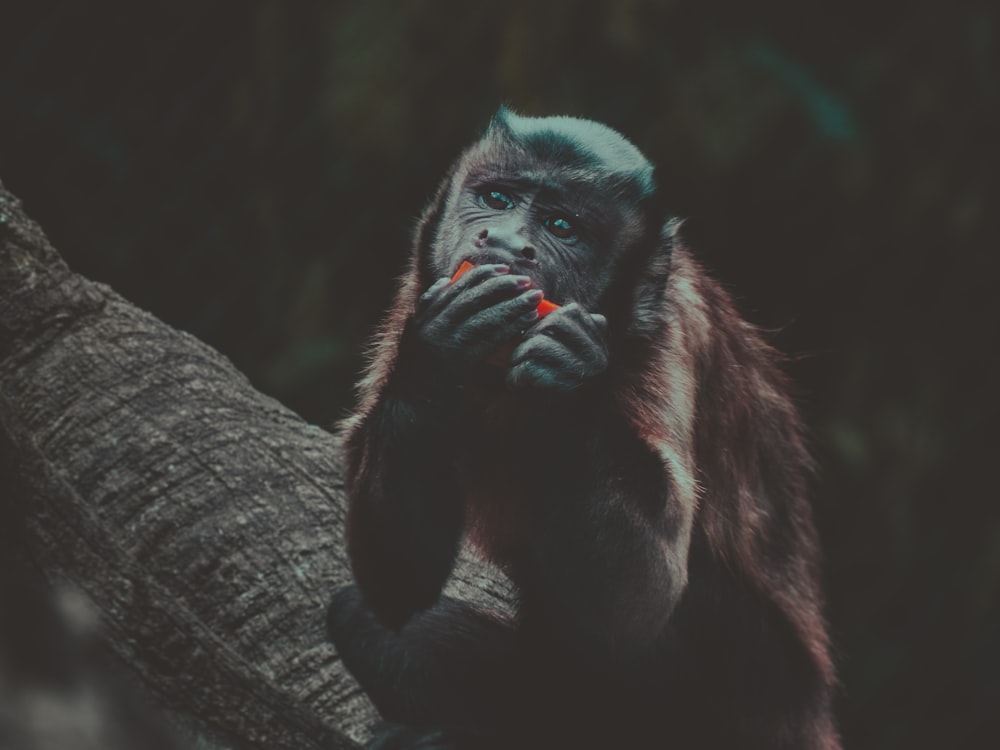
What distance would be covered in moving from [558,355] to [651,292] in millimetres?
466

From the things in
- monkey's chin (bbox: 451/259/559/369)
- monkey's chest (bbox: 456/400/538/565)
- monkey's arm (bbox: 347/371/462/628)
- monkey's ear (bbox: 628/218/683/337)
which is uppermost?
monkey's ear (bbox: 628/218/683/337)

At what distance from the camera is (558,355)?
2.47 metres

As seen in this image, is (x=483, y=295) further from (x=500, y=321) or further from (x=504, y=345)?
(x=504, y=345)

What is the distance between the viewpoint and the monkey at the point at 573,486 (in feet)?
8.36

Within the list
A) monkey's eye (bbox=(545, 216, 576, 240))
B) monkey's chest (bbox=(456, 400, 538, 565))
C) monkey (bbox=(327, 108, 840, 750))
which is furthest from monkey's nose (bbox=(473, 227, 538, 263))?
monkey's chest (bbox=(456, 400, 538, 565))

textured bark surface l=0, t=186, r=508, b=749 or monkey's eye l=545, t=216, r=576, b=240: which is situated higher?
monkey's eye l=545, t=216, r=576, b=240

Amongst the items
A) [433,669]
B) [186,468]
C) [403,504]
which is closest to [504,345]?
[403,504]

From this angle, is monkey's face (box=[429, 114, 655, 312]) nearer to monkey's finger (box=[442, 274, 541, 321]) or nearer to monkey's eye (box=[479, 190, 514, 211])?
monkey's eye (box=[479, 190, 514, 211])

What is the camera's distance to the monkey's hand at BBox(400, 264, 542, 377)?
2459 mm

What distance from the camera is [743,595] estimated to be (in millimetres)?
3006

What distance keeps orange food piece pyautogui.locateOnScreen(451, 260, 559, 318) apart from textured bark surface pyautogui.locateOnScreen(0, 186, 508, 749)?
966 millimetres

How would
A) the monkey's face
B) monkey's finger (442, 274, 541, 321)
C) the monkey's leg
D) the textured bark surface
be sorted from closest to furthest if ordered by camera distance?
monkey's finger (442, 274, 541, 321), the monkey's face, the monkey's leg, the textured bark surface

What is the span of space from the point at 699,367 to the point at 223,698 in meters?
1.32

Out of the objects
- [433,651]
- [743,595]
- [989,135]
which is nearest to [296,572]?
[433,651]
